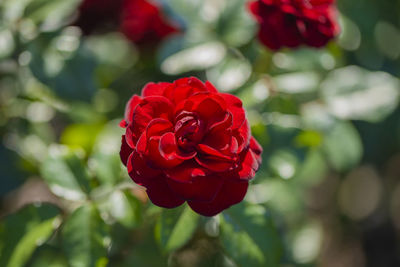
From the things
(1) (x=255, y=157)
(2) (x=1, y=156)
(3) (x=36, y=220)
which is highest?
(1) (x=255, y=157)

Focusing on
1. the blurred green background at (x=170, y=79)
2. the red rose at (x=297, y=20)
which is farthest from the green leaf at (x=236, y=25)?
the red rose at (x=297, y=20)

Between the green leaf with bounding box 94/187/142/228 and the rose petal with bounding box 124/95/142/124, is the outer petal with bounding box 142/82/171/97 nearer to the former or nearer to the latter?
the rose petal with bounding box 124/95/142/124

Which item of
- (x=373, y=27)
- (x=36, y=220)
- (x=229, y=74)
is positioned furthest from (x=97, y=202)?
(x=373, y=27)

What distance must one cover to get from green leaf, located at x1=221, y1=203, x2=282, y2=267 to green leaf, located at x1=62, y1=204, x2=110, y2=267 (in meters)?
0.22

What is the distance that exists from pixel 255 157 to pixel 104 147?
1.39 feet

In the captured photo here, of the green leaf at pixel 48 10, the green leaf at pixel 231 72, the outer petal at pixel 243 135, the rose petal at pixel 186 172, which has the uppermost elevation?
the outer petal at pixel 243 135

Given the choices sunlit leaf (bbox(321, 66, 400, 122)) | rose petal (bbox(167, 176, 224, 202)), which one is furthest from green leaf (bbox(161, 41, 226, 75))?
rose petal (bbox(167, 176, 224, 202))

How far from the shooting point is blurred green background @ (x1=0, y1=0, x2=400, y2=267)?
897 millimetres

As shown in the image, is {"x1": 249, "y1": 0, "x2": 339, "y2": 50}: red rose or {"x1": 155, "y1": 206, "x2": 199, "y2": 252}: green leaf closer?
{"x1": 155, "y1": 206, "x2": 199, "y2": 252}: green leaf

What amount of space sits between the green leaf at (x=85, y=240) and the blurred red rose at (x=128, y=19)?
77 cm

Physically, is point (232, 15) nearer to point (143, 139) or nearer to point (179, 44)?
point (179, 44)

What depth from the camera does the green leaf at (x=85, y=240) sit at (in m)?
0.85

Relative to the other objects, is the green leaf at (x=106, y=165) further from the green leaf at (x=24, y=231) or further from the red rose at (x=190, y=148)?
the red rose at (x=190, y=148)

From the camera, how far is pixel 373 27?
1.42 m
